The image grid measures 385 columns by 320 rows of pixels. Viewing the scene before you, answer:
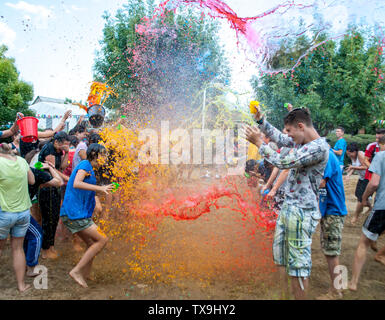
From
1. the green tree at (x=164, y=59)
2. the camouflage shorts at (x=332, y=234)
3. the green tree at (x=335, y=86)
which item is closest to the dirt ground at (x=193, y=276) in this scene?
the camouflage shorts at (x=332, y=234)

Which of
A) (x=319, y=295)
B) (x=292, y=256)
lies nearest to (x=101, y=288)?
(x=292, y=256)

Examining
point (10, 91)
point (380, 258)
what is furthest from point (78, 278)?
point (10, 91)

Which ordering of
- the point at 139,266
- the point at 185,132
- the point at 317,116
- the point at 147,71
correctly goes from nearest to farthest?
the point at 139,266 < the point at 185,132 < the point at 147,71 < the point at 317,116

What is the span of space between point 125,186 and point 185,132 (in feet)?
17.0

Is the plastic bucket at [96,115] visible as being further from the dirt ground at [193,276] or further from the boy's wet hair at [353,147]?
the boy's wet hair at [353,147]

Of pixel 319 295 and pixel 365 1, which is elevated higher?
pixel 365 1

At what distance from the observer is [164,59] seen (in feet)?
33.3

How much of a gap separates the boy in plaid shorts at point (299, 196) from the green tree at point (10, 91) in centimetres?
2569

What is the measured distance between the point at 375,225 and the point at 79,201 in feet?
11.8

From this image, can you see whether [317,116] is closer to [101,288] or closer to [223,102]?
[223,102]

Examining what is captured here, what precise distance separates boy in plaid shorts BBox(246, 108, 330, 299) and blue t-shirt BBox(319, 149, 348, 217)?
666 millimetres

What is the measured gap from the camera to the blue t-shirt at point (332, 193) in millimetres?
3064

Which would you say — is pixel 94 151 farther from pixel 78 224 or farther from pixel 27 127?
pixel 27 127

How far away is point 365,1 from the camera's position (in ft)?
12.5
